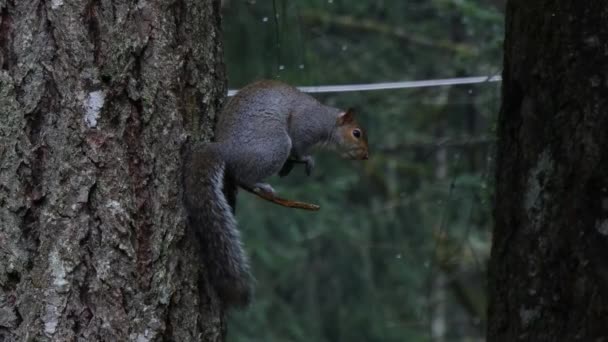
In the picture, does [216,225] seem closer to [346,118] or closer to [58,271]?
[58,271]

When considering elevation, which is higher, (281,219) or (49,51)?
(49,51)

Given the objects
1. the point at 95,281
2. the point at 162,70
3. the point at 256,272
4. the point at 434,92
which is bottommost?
the point at 256,272

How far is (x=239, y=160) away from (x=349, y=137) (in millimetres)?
393

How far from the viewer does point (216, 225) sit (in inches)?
72.9

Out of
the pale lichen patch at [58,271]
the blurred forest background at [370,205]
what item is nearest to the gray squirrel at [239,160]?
the pale lichen patch at [58,271]

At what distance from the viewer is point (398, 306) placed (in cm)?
Answer: 593

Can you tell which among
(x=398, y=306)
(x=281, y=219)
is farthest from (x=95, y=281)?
(x=398, y=306)

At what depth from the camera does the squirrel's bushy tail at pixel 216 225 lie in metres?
1.83

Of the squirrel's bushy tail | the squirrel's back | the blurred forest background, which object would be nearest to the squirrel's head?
the squirrel's back

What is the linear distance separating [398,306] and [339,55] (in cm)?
151

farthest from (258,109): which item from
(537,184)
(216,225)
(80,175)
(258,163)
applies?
(537,184)

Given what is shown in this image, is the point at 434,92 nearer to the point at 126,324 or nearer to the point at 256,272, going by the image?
the point at 256,272

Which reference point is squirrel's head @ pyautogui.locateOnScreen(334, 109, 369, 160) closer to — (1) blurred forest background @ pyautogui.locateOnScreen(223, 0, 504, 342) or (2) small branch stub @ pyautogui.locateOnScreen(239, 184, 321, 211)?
(2) small branch stub @ pyautogui.locateOnScreen(239, 184, 321, 211)

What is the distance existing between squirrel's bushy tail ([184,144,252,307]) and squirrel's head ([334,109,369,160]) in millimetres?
A: 421
